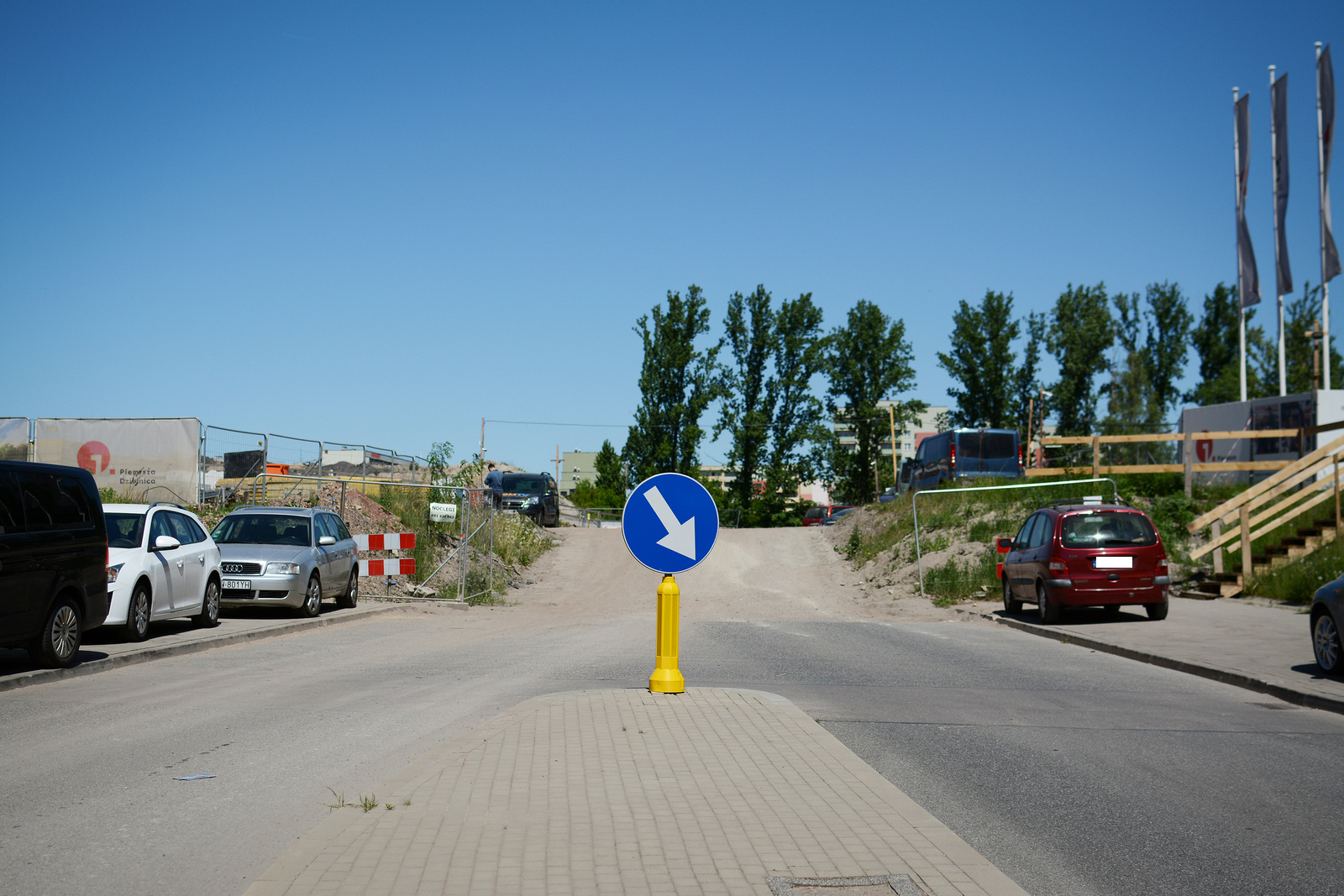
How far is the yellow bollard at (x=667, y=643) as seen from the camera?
8.49m

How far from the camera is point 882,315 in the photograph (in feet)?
253

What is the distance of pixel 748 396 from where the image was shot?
72.2 m

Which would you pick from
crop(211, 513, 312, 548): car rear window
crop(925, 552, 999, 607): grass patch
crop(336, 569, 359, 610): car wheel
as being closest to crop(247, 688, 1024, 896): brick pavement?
crop(211, 513, 312, 548): car rear window

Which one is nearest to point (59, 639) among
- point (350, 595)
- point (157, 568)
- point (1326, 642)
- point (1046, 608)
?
point (157, 568)

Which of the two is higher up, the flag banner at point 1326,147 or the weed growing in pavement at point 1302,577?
the flag banner at point 1326,147

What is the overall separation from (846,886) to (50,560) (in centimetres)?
923

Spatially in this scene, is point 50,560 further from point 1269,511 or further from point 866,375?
point 866,375

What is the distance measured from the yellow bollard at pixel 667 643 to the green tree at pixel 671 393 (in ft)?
190

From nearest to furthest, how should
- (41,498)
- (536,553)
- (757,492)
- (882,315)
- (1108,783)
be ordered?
1. (1108,783)
2. (41,498)
3. (536,553)
4. (757,492)
5. (882,315)

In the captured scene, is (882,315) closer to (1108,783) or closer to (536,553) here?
(536,553)

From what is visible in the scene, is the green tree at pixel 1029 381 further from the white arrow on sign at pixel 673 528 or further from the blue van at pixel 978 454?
the white arrow on sign at pixel 673 528

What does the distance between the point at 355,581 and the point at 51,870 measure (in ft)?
54.0

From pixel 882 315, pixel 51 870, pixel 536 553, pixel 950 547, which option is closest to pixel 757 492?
pixel 882 315

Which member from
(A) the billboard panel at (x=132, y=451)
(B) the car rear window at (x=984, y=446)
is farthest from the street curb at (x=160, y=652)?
(B) the car rear window at (x=984, y=446)
